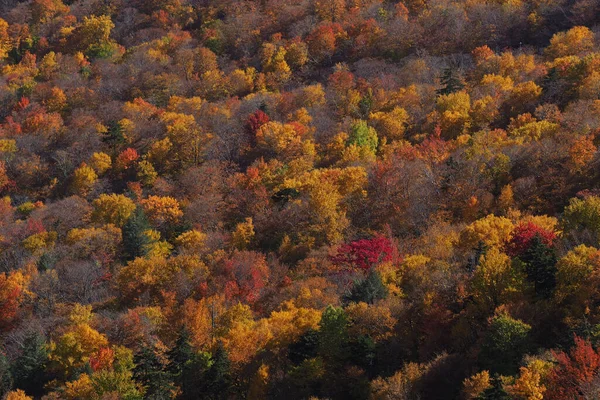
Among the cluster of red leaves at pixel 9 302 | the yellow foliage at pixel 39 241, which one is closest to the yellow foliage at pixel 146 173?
the yellow foliage at pixel 39 241

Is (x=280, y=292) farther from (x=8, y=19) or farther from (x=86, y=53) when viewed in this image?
(x=8, y=19)

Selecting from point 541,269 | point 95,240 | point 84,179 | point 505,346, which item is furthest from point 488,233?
point 84,179

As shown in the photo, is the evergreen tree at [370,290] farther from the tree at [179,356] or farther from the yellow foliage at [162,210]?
the yellow foliage at [162,210]

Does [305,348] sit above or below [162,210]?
above

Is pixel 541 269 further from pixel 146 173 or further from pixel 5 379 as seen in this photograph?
pixel 146 173

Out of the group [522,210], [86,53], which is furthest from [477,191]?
[86,53]

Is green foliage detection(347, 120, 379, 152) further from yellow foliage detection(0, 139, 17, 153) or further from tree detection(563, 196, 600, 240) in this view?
yellow foliage detection(0, 139, 17, 153)
